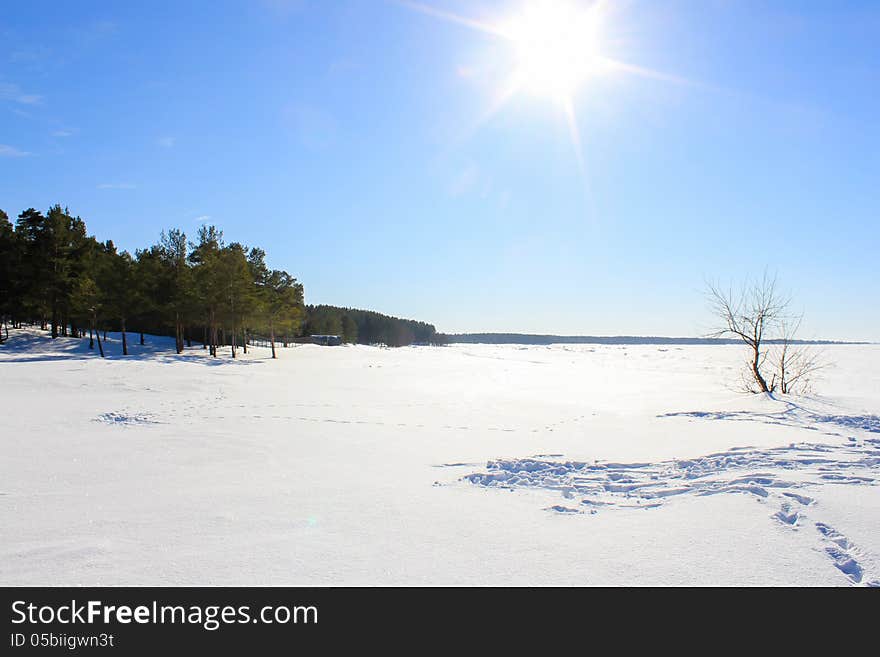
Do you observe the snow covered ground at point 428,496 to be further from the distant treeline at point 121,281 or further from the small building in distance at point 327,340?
the small building in distance at point 327,340

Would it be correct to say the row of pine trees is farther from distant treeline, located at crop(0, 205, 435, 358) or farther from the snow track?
the snow track

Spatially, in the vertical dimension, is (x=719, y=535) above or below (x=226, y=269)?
below

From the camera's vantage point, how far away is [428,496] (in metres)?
5.95

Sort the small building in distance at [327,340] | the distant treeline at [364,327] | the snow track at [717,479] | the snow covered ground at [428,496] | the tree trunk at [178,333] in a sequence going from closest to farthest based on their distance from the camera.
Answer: the snow covered ground at [428,496], the snow track at [717,479], the tree trunk at [178,333], the small building in distance at [327,340], the distant treeline at [364,327]

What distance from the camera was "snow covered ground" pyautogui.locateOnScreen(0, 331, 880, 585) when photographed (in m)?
3.82

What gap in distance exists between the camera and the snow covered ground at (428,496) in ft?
12.5

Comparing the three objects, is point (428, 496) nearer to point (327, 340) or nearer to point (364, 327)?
point (327, 340)

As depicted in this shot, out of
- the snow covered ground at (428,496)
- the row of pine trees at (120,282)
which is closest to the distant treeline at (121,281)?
the row of pine trees at (120,282)

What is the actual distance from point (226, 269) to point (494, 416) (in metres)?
28.6

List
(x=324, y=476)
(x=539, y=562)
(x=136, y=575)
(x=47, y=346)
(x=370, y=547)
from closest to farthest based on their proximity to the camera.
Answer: (x=136, y=575), (x=539, y=562), (x=370, y=547), (x=324, y=476), (x=47, y=346)
